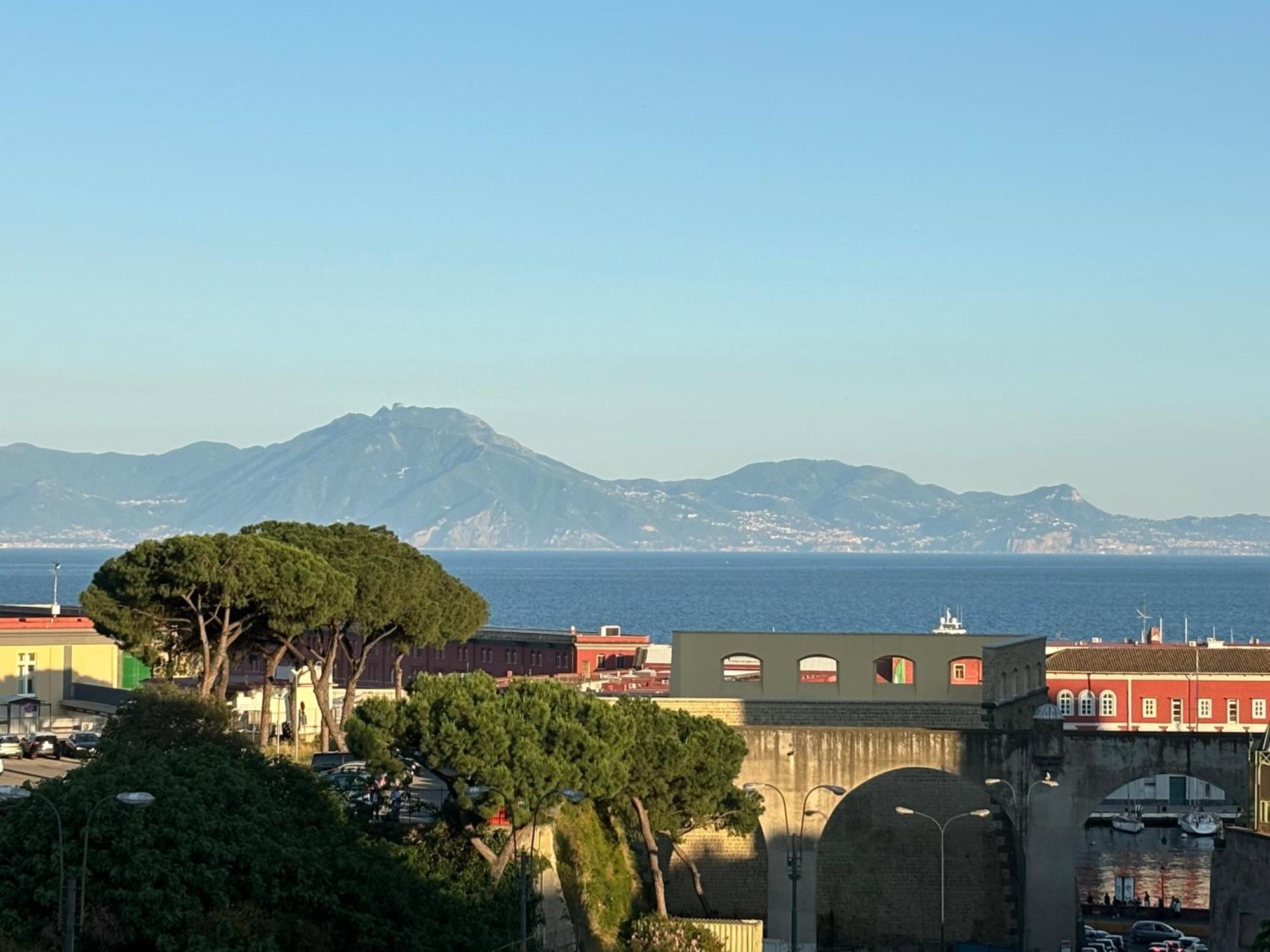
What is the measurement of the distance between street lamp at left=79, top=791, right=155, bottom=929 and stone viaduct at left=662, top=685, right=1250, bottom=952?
22927 mm

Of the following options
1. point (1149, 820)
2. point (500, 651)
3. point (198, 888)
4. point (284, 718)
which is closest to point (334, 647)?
point (284, 718)

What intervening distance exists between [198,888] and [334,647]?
24.6 meters

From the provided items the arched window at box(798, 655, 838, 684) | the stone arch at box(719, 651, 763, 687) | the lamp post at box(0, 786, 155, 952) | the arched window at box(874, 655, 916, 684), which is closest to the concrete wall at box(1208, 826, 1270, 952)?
the arched window at box(798, 655, 838, 684)

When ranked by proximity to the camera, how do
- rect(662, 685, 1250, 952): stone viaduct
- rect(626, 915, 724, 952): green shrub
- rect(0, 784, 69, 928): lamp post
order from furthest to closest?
1. rect(662, 685, 1250, 952): stone viaduct
2. rect(626, 915, 724, 952): green shrub
3. rect(0, 784, 69, 928): lamp post

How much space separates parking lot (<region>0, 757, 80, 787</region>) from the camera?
53.8 m

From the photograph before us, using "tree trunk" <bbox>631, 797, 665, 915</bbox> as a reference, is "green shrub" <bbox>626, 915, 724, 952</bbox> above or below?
below

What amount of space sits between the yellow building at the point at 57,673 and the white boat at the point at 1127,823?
45655mm

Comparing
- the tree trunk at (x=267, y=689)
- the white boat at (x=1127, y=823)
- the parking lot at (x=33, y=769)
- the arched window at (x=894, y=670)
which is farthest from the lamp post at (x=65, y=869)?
the white boat at (x=1127, y=823)

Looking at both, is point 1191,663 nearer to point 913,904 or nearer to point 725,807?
point 913,904

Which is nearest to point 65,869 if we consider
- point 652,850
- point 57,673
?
point 652,850

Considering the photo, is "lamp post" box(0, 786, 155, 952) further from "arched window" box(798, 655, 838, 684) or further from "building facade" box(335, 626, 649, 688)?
"building facade" box(335, 626, 649, 688)

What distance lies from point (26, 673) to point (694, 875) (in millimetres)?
29044

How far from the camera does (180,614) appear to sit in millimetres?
57938

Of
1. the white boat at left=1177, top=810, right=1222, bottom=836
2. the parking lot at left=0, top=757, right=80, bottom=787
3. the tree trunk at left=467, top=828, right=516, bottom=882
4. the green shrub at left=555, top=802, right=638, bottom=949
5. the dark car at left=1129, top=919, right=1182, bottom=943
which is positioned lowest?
Answer: the white boat at left=1177, top=810, right=1222, bottom=836
